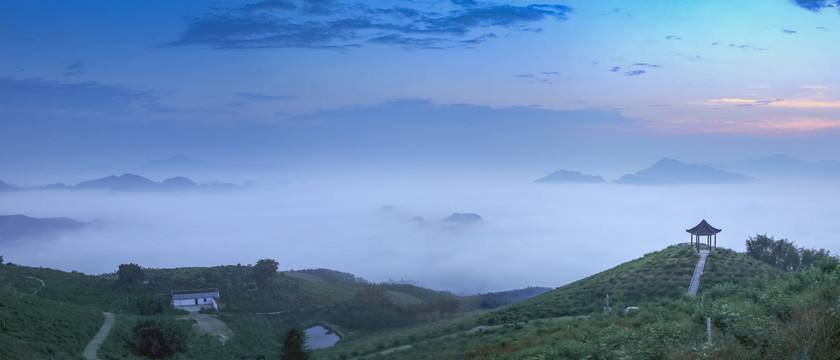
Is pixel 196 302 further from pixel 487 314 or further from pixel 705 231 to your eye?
pixel 705 231

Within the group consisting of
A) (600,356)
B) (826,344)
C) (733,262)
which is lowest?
(600,356)

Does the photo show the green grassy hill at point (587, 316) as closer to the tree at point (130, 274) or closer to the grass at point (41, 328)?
the grass at point (41, 328)

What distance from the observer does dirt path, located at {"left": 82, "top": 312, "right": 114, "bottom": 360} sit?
2629 centimetres

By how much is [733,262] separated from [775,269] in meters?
3.24

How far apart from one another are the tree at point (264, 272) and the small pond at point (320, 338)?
12.1 m

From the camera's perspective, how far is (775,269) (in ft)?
126

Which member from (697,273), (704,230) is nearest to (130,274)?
(697,273)

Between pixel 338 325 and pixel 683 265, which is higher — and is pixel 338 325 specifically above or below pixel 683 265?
below

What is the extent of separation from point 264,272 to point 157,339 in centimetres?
2940

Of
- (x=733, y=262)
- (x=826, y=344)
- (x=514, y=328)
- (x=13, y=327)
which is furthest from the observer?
(x=733, y=262)

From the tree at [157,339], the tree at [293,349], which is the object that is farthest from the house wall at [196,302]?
the tree at [293,349]

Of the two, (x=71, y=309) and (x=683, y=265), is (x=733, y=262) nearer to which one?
(x=683, y=265)

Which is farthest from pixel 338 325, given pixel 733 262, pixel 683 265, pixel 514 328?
pixel 733 262

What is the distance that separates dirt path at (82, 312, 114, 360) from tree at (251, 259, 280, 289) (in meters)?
23.9
